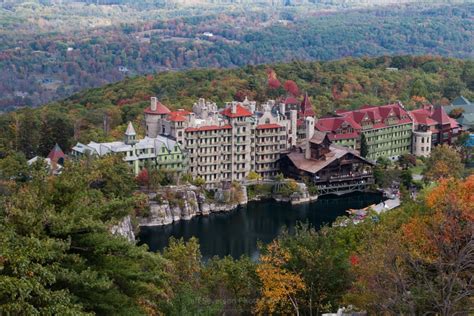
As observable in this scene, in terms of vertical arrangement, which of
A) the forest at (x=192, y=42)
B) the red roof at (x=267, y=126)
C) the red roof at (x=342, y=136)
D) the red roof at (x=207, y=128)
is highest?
the red roof at (x=207, y=128)

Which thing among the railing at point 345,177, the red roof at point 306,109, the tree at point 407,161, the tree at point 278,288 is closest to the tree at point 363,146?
the tree at point 407,161

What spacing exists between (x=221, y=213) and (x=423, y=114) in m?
13.0

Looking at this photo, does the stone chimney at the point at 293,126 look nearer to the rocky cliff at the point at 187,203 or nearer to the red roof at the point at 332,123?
the red roof at the point at 332,123

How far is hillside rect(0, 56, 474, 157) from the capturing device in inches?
1342

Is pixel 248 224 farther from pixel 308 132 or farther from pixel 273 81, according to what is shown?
pixel 273 81

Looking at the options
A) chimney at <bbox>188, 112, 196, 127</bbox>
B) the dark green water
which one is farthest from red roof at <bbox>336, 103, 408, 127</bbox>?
chimney at <bbox>188, 112, 196, 127</bbox>

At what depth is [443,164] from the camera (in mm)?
32719

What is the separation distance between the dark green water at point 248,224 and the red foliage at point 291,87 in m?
12.2

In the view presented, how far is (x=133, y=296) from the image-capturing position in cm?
1171

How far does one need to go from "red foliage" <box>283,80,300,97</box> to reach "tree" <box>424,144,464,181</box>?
13004 millimetres

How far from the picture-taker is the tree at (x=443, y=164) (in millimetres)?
32469

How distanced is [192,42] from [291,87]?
49787 millimetres

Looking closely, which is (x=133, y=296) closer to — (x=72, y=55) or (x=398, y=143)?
(x=398, y=143)

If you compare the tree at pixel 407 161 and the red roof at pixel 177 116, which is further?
the tree at pixel 407 161
